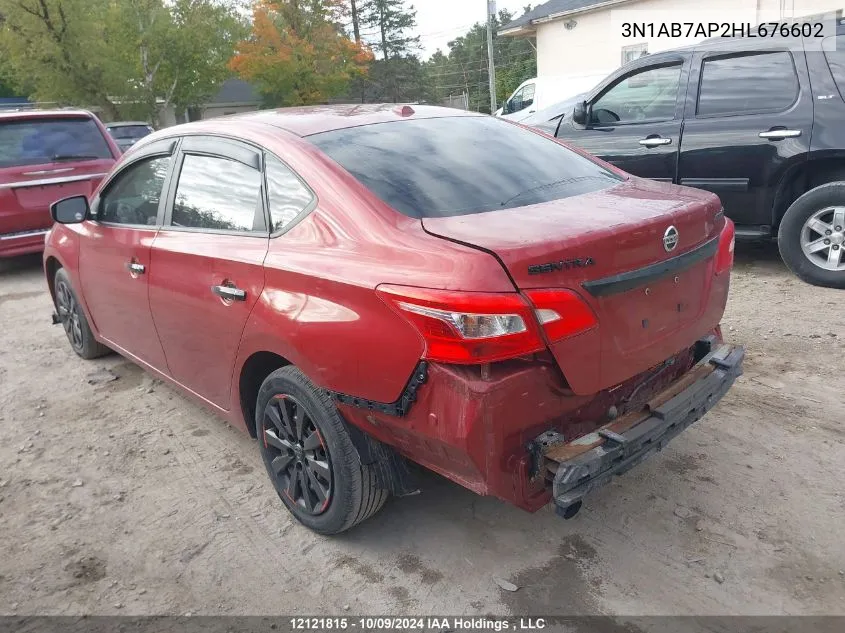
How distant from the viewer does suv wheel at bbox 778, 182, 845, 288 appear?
5113 millimetres

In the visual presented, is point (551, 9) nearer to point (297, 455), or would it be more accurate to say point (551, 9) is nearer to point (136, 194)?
point (136, 194)

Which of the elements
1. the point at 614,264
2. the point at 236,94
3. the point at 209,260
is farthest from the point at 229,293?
the point at 236,94

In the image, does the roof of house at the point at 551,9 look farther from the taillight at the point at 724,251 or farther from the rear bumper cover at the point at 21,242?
the taillight at the point at 724,251

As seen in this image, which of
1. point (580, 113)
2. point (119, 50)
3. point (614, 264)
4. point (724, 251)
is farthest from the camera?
point (119, 50)

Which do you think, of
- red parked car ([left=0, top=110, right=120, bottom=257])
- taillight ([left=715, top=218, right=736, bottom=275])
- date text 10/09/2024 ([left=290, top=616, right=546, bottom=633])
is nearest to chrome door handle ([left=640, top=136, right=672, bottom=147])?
taillight ([left=715, top=218, right=736, bottom=275])

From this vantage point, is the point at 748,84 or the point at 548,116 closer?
the point at 748,84

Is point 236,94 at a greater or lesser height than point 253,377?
greater

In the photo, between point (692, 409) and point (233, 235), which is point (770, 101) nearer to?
point (692, 409)

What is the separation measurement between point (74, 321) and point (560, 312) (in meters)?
4.12

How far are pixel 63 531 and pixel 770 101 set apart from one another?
5652 mm

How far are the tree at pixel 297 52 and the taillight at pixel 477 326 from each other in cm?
3167

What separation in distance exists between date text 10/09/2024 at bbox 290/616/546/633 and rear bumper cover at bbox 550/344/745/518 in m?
0.41

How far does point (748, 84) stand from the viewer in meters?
5.61

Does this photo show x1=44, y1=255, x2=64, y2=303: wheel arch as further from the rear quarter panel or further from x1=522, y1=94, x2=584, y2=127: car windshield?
x1=522, y1=94, x2=584, y2=127: car windshield
